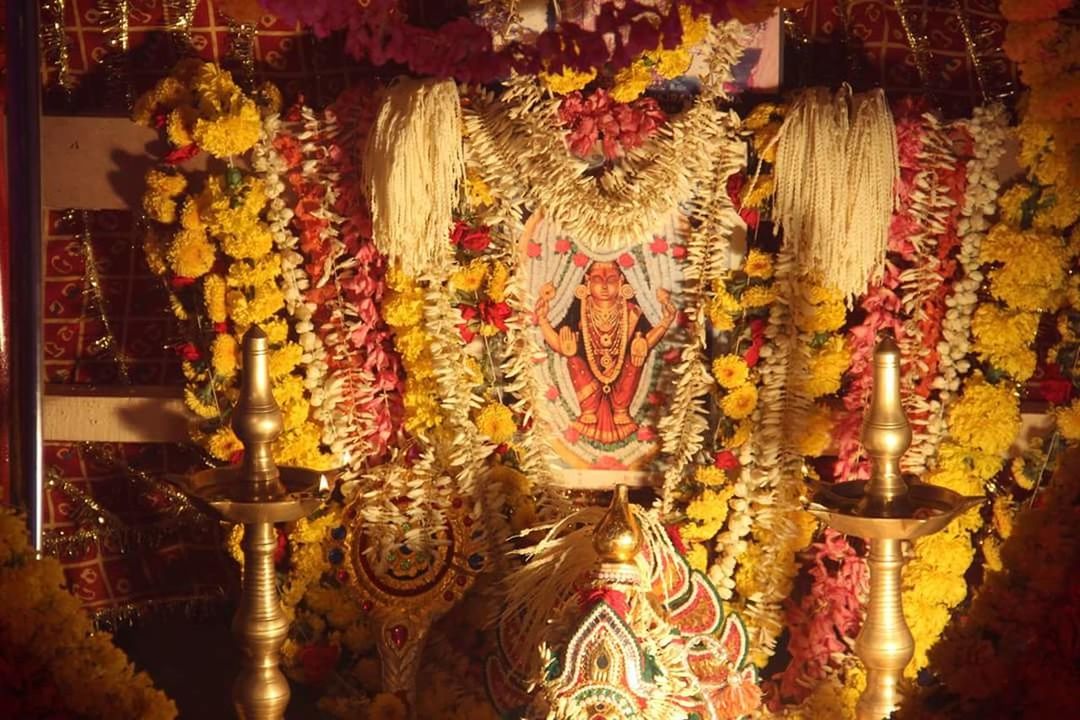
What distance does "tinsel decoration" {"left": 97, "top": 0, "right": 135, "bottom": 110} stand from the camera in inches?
138

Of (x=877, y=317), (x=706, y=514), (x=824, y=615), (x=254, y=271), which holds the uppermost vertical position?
(x=254, y=271)

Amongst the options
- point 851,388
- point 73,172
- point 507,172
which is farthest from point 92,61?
point 851,388

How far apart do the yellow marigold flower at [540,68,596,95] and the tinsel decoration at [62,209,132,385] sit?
121cm

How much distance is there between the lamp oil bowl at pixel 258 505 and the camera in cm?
310

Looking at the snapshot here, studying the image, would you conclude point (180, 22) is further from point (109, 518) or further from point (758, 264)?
point (758, 264)

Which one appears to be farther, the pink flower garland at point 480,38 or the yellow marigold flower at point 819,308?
the yellow marigold flower at point 819,308

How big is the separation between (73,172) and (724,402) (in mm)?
1618

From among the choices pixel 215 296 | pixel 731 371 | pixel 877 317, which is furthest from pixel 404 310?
pixel 877 317

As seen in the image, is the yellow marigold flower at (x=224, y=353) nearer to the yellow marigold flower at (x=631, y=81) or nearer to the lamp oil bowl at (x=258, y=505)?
the lamp oil bowl at (x=258, y=505)

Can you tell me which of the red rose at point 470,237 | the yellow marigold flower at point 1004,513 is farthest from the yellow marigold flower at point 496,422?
the yellow marigold flower at point 1004,513

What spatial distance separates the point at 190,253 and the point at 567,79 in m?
0.95

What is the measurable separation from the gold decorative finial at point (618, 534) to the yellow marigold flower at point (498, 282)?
1.86 ft

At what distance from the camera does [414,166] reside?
329 cm

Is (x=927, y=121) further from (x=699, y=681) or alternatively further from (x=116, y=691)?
(x=116, y=691)
